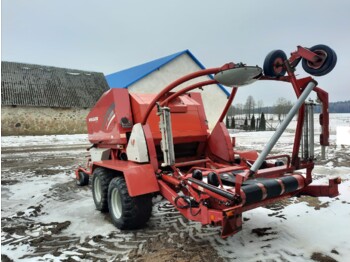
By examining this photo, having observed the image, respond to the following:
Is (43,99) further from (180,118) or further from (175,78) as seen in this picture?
(180,118)

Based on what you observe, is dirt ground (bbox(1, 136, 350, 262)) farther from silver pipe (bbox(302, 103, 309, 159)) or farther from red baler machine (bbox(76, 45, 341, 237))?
silver pipe (bbox(302, 103, 309, 159))

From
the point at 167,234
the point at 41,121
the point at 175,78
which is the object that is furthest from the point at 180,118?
the point at 41,121

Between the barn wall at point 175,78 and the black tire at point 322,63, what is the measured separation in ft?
64.6

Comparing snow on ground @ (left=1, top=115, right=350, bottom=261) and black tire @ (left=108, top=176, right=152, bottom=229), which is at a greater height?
black tire @ (left=108, top=176, right=152, bottom=229)

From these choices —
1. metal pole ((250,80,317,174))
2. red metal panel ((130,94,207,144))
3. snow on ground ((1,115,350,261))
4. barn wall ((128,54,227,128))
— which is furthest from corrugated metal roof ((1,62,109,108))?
metal pole ((250,80,317,174))

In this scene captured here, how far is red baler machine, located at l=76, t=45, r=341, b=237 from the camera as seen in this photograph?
3057mm

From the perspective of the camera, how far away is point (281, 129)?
9.69 ft

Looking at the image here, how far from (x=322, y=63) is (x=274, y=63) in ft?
1.55

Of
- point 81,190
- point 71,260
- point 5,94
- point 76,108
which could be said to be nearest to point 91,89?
point 76,108

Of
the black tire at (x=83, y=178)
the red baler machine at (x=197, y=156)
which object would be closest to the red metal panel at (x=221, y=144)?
the red baler machine at (x=197, y=156)

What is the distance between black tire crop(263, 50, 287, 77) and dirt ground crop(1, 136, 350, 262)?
2017 mm

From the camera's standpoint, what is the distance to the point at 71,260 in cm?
337

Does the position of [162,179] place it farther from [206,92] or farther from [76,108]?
[76,108]

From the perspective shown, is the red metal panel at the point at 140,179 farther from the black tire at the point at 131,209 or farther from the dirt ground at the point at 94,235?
the dirt ground at the point at 94,235
